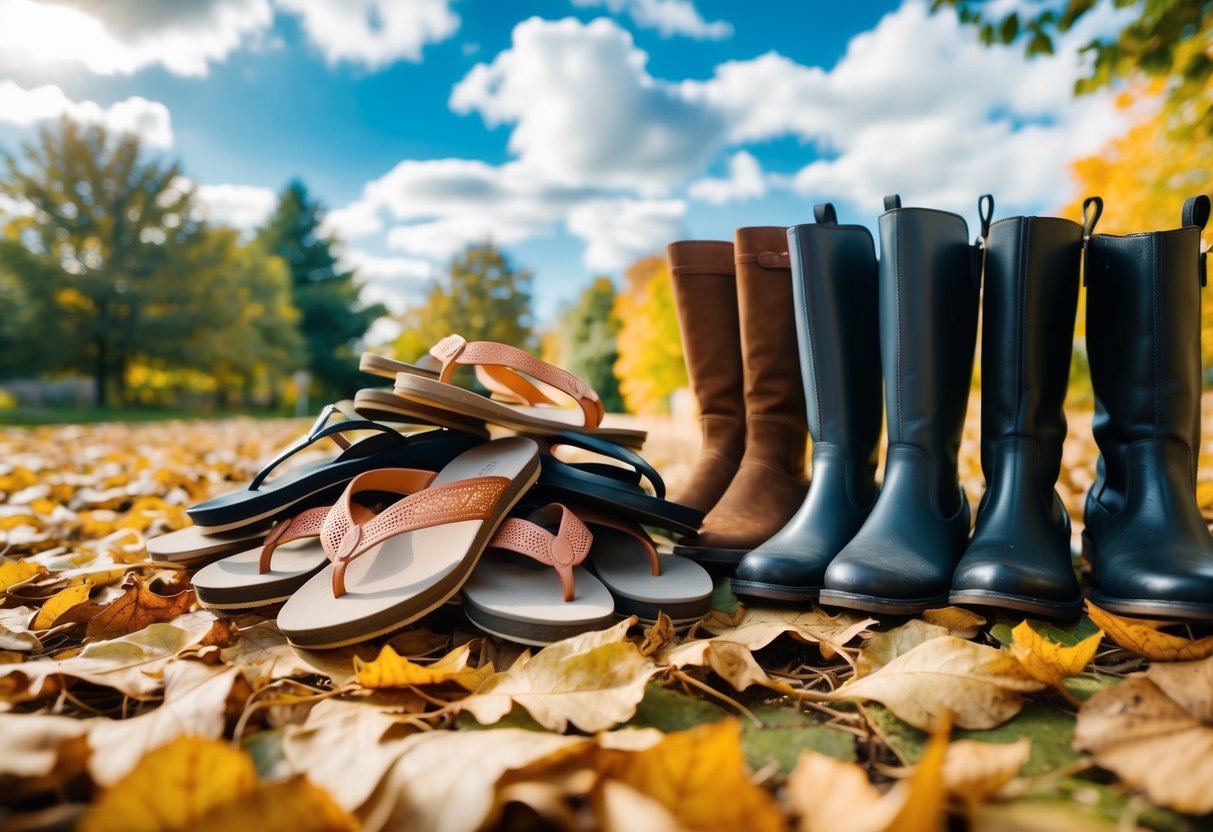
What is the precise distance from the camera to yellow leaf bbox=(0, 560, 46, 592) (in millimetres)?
1247

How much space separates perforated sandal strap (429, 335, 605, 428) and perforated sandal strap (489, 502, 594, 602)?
0.38 m

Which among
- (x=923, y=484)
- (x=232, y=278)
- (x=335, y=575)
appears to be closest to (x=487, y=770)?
(x=335, y=575)

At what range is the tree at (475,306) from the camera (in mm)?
26078

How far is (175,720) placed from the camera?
719 mm

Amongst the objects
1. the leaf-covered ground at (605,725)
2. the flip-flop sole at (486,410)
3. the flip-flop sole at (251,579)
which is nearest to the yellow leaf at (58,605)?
the leaf-covered ground at (605,725)

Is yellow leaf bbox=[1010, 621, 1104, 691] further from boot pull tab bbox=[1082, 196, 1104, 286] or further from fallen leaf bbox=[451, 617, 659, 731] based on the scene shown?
boot pull tab bbox=[1082, 196, 1104, 286]

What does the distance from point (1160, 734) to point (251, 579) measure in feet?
4.03

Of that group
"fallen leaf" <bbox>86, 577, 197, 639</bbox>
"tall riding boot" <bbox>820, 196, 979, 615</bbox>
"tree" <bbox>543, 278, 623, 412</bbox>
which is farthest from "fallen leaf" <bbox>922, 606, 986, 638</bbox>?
"tree" <bbox>543, 278, 623, 412</bbox>

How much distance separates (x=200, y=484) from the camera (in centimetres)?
241

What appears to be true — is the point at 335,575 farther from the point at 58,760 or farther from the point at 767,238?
the point at 767,238

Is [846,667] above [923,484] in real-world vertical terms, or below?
below

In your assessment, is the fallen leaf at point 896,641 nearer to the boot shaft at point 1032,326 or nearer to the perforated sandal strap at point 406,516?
the boot shaft at point 1032,326

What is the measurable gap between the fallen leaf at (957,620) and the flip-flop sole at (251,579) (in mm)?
1040

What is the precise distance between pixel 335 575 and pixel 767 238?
1.14m
